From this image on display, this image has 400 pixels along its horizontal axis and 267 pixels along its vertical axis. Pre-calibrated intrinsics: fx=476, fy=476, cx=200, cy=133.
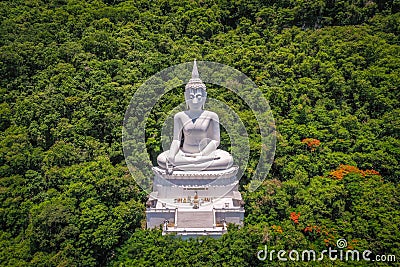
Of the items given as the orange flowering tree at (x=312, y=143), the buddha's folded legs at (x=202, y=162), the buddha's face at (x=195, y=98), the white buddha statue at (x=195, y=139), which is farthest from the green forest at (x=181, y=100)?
the buddha's face at (x=195, y=98)

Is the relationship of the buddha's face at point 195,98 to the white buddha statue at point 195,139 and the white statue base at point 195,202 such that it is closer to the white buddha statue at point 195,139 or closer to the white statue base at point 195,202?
the white buddha statue at point 195,139

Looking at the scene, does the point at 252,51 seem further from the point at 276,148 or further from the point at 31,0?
the point at 31,0

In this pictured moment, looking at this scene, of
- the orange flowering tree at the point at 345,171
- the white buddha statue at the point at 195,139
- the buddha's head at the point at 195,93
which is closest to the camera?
the orange flowering tree at the point at 345,171

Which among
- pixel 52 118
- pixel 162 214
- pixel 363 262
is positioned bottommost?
pixel 363 262

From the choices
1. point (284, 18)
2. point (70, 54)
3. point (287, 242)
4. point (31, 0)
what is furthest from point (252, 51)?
point (31, 0)

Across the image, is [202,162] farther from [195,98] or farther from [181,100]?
[181,100]

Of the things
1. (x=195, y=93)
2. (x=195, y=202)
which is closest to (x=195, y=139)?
(x=195, y=93)

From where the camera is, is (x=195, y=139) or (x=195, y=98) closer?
(x=195, y=98)
